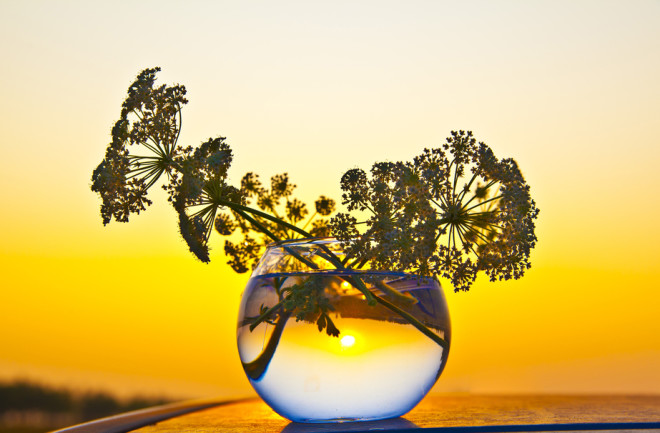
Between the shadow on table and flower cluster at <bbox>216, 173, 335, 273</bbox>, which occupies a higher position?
flower cluster at <bbox>216, 173, 335, 273</bbox>

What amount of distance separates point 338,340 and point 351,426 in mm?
173

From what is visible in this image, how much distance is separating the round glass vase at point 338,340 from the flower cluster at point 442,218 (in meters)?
0.08

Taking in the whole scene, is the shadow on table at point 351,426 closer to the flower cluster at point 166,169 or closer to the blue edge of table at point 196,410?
the blue edge of table at point 196,410

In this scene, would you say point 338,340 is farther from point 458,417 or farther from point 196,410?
point 196,410

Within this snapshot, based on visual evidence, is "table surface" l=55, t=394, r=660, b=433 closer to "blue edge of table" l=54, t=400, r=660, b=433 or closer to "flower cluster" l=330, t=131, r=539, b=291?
"blue edge of table" l=54, t=400, r=660, b=433

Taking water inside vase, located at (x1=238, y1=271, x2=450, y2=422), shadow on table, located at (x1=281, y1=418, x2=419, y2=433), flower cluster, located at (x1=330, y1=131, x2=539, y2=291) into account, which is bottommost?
shadow on table, located at (x1=281, y1=418, x2=419, y2=433)

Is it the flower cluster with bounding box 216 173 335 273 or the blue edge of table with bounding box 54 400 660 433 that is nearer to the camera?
the blue edge of table with bounding box 54 400 660 433

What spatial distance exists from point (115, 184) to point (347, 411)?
66 cm

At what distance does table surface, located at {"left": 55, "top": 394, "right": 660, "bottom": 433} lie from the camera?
1325 mm

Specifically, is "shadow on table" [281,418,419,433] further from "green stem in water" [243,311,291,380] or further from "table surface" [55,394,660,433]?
"green stem in water" [243,311,291,380]

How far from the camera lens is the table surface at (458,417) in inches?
52.2

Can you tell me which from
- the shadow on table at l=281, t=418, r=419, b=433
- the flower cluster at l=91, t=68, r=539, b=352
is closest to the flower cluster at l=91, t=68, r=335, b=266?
the flower cluster at l=91, t=68, r=539, b=352

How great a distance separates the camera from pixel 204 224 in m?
1.49

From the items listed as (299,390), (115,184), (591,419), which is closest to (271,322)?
(299,390)
